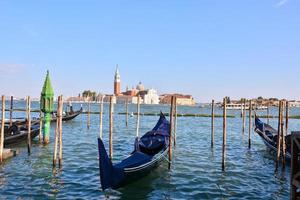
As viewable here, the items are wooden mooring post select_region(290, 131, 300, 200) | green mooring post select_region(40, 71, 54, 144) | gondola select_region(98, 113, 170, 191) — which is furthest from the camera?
green mooring post select_region(40, 71, 54, 144)

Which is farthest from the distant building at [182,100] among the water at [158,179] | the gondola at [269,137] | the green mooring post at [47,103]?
the water at [158,179]

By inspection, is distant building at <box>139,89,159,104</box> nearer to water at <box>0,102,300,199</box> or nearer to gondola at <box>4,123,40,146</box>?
gondola at <box>4,123,40,146</box>

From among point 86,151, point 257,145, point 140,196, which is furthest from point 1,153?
point 257,145

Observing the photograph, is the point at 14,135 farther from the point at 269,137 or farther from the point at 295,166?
the point at 295,166

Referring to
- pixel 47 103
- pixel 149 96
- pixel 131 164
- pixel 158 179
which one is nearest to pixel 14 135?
pixel 47 103

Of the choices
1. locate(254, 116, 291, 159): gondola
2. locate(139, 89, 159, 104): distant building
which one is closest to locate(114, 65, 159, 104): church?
locate(139, 89, 159, 104): distant building

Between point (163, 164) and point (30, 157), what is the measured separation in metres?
5.29

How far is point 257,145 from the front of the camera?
808 inches

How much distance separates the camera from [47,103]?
18000 mm

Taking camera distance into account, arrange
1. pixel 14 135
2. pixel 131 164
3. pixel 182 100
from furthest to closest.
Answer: pixel 182 100
pixel 14 135
pixel 131 164

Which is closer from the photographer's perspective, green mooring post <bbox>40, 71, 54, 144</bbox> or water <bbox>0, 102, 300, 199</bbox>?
water <bbox>0, 102, 300, 199</bbox>

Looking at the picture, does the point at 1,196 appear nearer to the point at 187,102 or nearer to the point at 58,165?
the point at 58,165

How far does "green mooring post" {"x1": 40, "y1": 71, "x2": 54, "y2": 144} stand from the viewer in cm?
1775

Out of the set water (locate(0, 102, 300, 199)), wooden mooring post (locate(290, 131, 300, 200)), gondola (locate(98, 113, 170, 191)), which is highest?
wooden mooring post (locate(290, 131, 300, 200))
